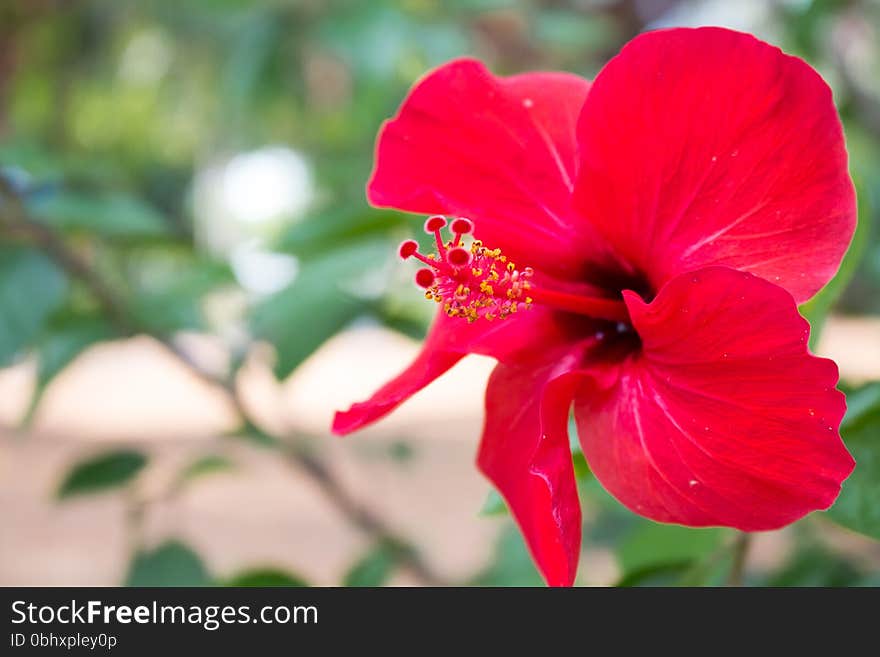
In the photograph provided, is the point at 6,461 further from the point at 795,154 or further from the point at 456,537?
the point at 795,154

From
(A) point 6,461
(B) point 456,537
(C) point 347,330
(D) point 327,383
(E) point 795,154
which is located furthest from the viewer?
(D) point 327,383

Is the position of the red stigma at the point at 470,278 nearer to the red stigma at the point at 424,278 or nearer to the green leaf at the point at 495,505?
the red stigma at the point at 424,278


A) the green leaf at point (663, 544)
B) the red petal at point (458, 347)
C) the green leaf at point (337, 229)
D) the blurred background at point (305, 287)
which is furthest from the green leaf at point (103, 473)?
the red petal at point (458, 347)

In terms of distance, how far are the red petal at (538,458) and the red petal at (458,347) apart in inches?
0.6

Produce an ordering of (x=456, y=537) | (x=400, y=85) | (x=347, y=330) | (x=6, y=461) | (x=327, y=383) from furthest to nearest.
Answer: (x=327, y=383) → (x=6, y=461) → (x=456, y=537) → (x=400, y=85) → (x=347, y=330)

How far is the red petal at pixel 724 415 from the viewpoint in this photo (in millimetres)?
355

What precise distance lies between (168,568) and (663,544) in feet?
1.63

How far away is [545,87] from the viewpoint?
1.57ft

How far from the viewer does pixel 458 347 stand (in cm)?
45

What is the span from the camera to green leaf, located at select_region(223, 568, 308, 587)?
2.61 feet

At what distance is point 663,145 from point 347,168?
1.11 meters

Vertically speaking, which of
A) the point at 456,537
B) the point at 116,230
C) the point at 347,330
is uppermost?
the point at 456,537

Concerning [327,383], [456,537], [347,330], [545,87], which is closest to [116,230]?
[347,330]

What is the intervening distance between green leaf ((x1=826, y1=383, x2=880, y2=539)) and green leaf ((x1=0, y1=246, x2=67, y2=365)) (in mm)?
658
